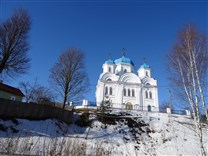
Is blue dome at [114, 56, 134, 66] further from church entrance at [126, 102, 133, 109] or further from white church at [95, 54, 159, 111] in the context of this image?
church entrance at [126, 102, 133, 109]

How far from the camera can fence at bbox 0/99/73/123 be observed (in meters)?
11.9

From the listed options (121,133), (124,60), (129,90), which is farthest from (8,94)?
(124,60)

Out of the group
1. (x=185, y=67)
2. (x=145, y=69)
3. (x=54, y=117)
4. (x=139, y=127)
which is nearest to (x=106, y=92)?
(x=145, y=69)

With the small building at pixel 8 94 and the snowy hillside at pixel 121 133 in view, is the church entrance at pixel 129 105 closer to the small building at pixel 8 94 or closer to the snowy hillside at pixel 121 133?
the snowy hillside at pixel 121 133

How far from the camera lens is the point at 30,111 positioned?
13.3 meters

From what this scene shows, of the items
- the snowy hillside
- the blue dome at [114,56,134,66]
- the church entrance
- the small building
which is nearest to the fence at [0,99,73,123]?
the snowy hillside

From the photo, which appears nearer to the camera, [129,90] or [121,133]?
[121,133]

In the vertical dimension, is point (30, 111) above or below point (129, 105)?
below

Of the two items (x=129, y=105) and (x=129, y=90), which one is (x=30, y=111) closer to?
(x=129, y=105)

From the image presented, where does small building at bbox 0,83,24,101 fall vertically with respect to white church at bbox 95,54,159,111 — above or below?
below

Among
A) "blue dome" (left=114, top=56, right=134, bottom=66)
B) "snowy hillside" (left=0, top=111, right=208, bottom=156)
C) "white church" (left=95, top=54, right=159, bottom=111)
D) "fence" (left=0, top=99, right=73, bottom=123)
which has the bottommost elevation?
"snowy hillside" (left=0, top=111, right=208, bottom=156)

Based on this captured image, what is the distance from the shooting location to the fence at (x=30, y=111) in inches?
467

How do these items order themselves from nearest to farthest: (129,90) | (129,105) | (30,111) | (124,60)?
(30,111) < (129,105) < (129,90) < (124,60)

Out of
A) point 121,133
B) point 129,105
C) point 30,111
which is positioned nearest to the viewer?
point 30,111
